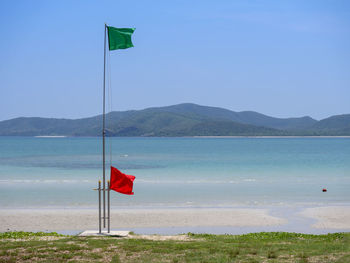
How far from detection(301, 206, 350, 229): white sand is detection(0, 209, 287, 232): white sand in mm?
1409

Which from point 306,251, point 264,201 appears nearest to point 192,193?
point 264,201

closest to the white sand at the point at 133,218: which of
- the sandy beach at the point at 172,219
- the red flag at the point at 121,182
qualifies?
the sandy beach at the point at 172,219

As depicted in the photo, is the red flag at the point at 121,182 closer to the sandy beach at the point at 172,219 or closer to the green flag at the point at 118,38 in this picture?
the green flag at the point at 118,38

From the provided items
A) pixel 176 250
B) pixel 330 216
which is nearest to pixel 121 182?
pixel 176 250

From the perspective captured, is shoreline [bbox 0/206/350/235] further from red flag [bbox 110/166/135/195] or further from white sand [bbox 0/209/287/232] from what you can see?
red flag [bbox 110/166/135/195]

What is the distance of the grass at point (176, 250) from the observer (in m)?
8.73

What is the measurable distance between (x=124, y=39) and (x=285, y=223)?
8733mm

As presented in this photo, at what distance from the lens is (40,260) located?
8.64 m

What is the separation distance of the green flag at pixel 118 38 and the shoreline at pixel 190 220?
5.93m

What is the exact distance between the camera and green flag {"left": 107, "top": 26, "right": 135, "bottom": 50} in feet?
38.4

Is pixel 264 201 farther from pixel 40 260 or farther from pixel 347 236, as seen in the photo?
pixel 40 260

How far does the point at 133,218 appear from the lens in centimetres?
1669

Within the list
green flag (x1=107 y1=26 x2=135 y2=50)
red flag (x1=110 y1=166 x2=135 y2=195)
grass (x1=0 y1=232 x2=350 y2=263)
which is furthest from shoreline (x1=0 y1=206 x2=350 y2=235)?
green flag (x1=107 y1=26 x2=135 y2=50)

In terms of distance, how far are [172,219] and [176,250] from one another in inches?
274
